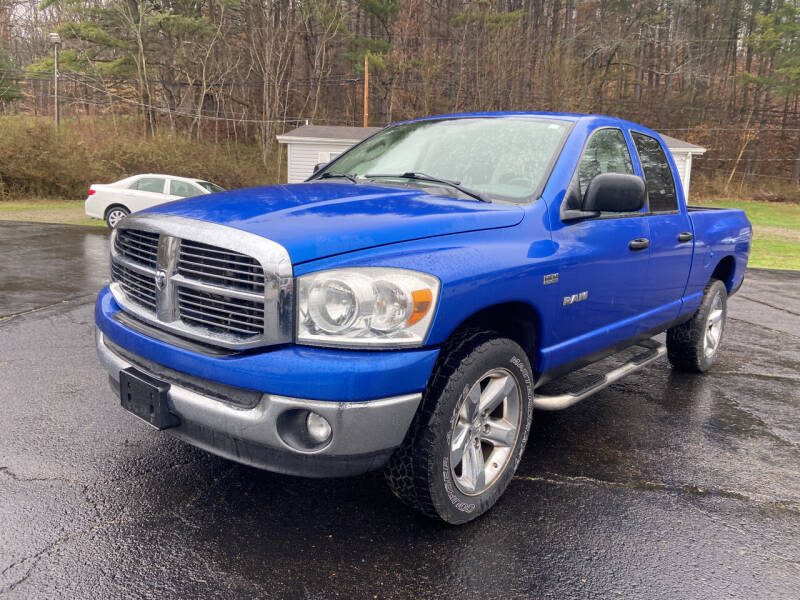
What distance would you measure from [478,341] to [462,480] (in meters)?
0.62

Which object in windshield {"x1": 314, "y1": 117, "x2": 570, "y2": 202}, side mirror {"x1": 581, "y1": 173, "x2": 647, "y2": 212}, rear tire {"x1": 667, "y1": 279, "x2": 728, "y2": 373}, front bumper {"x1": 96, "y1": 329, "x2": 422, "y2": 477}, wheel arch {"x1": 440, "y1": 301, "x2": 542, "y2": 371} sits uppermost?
windshield {"x1": 314, "y1": 117, "x2": 570, "y2": 202}

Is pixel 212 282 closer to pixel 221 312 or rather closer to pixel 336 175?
pixel 221 312

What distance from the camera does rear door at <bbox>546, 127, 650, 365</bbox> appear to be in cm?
315

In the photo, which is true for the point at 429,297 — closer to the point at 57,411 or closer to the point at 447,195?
the point at 447,195

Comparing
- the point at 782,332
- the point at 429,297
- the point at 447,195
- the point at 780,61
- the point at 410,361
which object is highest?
the point at 780,61

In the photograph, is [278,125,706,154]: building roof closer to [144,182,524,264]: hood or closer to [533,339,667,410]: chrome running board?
[533,339,667,410]: chrome running board

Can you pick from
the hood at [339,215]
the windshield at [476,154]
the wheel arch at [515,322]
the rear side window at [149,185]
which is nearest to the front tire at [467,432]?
the wheel arch at [515,322]

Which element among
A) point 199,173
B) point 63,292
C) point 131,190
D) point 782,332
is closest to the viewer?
point 782,332

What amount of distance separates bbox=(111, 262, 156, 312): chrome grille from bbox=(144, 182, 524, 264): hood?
1.02 ft

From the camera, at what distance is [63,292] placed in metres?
7.83

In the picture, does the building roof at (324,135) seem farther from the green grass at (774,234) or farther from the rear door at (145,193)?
the green grass at (774,234)

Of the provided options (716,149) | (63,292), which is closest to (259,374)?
(63,292)

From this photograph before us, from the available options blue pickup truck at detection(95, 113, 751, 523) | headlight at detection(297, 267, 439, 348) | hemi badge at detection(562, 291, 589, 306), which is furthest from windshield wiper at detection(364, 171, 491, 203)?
headlight at detection(297, 267, 439, 348)

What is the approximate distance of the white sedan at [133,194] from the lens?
16328 mm
